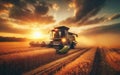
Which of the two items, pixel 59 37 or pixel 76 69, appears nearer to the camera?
pixel 76 69

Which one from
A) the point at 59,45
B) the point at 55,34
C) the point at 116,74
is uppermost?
the point at 55,34

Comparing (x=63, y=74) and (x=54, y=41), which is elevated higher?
(x=54, y=41)

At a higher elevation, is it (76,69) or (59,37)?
(59,37)

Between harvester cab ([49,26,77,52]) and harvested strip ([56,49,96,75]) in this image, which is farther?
harvester cab ([49,26,77,52])

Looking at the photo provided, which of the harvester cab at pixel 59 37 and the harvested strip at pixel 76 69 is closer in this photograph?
the harvested strip at pixel 76 69

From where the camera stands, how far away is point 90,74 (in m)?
7.24

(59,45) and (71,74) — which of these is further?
(59,45)

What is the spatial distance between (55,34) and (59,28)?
3.76 ft

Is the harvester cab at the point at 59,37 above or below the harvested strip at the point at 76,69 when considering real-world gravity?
above

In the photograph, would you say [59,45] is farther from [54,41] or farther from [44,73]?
[44,73]

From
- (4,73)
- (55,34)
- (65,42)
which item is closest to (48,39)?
(55,34)

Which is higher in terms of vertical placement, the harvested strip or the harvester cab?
the harvester cab

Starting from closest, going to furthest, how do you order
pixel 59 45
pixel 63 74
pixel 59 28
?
pixel 63 74
pixel 59 45
pixel 59 28

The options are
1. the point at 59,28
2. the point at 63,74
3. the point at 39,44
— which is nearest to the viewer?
the point at 63,74
